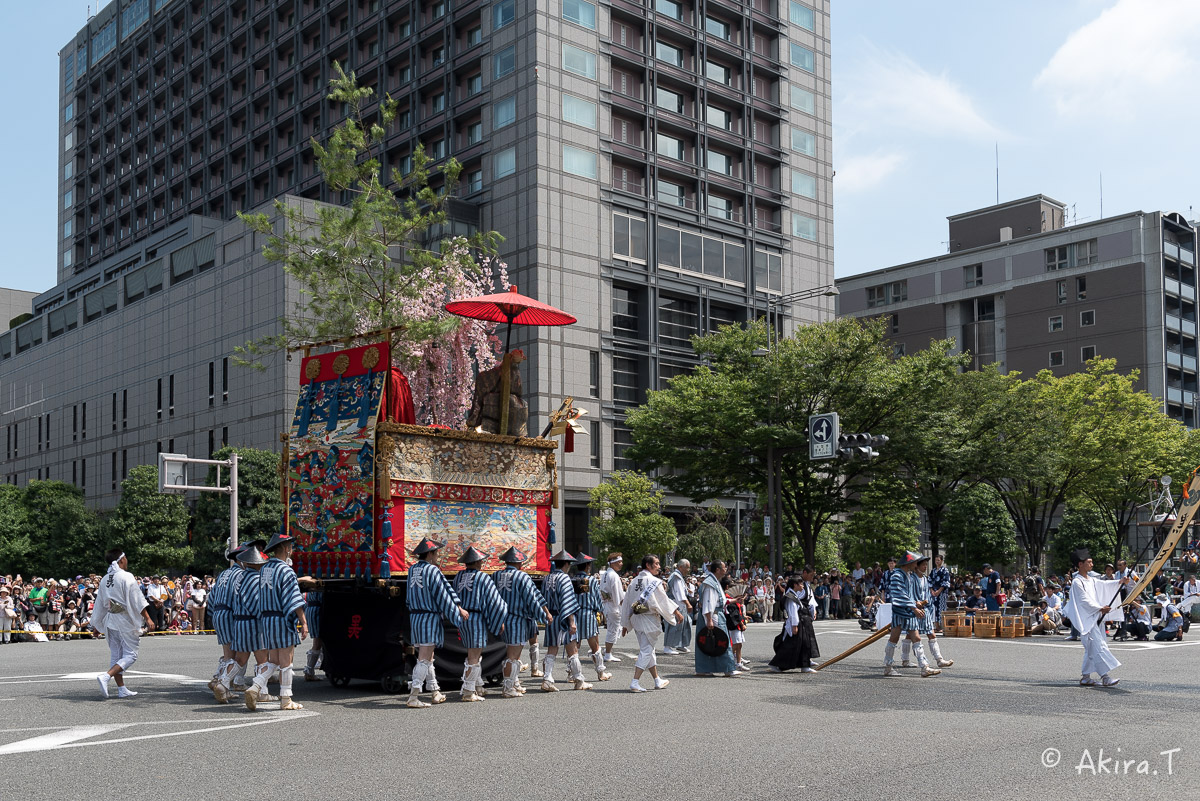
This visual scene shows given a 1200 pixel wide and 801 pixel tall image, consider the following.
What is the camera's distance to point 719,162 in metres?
60.5

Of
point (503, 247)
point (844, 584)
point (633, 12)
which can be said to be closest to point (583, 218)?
point (503, 247)

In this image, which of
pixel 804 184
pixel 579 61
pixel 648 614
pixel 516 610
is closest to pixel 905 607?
pixel 648 614

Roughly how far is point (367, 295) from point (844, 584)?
22.0 m

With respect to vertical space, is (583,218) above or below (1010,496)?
above

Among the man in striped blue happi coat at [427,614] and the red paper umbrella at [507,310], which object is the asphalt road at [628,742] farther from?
the red paper umbrella at [507,310]

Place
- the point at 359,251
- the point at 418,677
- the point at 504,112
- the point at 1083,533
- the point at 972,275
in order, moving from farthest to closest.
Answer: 1. the point at 972,275
2. the point at 1083,533
3. the point at 504,112
4. the point at 359,251
5. the point at 418,677

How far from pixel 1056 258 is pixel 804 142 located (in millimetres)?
27723

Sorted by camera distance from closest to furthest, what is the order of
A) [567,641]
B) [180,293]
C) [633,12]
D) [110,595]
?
[110,595]
[567,641]
[633,12]
[180,293]

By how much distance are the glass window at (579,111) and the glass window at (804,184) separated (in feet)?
47.2

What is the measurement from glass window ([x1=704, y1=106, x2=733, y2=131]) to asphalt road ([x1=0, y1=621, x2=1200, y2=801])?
156 feet

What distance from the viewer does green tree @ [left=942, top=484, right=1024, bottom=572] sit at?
54.9 m

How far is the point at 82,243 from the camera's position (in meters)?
85.5

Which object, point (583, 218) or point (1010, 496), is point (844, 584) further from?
point (583, 218)

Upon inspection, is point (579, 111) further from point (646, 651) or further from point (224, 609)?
point (224, 609)
